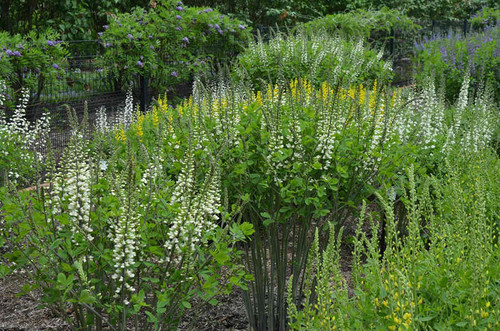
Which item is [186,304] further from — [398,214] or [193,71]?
[193,71]

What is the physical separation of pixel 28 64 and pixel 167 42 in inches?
113

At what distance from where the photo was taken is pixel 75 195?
9.09 feet

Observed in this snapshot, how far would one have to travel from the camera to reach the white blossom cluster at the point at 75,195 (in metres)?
2.73

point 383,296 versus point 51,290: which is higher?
point 383,296

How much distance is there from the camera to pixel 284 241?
3.77 m

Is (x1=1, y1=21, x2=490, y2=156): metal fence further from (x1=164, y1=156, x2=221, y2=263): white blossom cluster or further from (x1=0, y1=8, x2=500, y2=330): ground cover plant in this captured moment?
(x1=164, y1=156, x2=221, y2=263): white blossom cluster

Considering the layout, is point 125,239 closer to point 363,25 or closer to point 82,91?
point 82,91

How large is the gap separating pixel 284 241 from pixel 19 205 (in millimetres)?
1644

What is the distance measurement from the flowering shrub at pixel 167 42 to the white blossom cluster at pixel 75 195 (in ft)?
20.2

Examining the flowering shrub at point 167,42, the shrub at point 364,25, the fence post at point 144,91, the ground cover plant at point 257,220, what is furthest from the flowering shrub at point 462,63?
the ground cover plant at point 257,220

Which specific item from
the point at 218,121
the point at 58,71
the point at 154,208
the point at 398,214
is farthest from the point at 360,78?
the point at 154,208

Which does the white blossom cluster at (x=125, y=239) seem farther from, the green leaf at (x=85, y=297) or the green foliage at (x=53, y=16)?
the green foliage at (x=53, y=16)

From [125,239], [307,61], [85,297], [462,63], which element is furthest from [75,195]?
[462,63]

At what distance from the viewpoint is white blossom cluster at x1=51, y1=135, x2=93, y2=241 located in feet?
8.97
